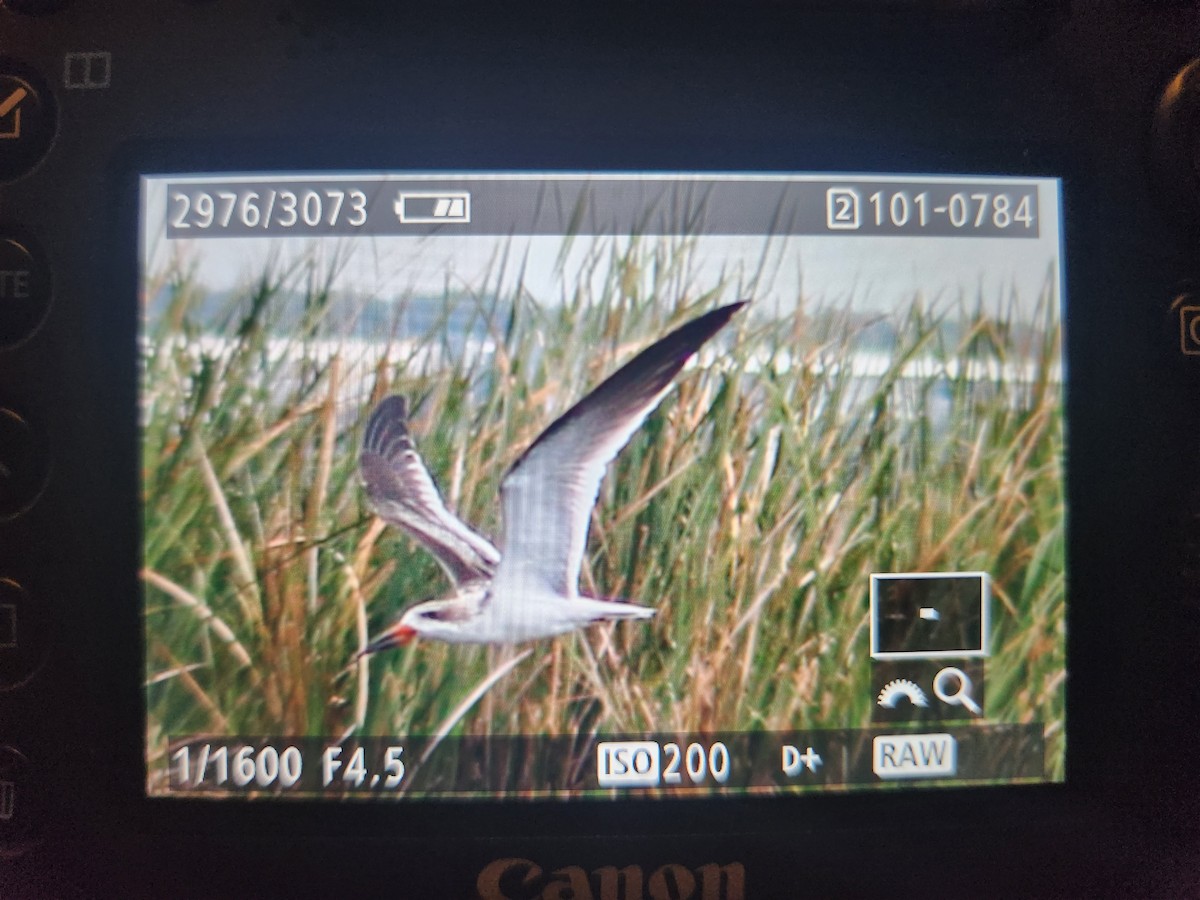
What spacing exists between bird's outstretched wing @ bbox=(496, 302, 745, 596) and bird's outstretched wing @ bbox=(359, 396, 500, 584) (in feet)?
0.06

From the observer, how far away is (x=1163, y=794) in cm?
54

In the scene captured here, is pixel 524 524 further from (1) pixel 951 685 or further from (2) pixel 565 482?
(1) pixel 951 685

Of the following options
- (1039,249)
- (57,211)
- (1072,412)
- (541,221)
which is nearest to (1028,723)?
(1072,412)

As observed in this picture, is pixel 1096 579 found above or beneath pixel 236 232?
beneath

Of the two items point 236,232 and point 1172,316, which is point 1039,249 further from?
point 236,232

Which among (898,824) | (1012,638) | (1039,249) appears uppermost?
(1039,249)

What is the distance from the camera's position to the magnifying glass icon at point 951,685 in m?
0.54

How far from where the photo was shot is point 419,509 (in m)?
0.52

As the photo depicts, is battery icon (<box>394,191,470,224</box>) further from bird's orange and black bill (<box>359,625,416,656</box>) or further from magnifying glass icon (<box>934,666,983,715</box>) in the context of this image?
magnifying glass icon (<box>934,666,983,715</box>)

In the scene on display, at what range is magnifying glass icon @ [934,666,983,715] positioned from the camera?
54cm

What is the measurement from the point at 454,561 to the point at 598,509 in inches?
3.8
